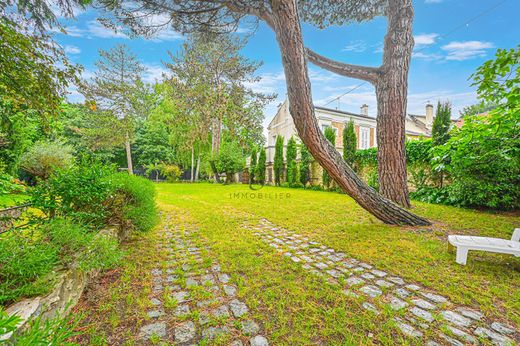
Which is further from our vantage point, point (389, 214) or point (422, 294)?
point (389, 214)

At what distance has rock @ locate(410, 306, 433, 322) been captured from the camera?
162cm

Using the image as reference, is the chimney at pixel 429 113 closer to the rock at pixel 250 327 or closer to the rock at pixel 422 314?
the rock at pixel 422 314

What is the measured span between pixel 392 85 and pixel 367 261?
4.34 m

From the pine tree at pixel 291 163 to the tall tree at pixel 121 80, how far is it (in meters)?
14.4

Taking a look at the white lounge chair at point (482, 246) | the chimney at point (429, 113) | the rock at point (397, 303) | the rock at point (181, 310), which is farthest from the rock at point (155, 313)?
the chimney at point (429, 113)

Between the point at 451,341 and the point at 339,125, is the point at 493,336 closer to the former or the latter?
the point at 451,341

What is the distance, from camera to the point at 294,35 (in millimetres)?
3398

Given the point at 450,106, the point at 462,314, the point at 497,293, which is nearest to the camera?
the point at 462,314

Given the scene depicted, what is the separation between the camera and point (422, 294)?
76.8 inches

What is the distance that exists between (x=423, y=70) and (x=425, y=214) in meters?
6.37

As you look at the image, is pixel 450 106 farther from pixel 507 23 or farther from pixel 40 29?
pixel 40 29

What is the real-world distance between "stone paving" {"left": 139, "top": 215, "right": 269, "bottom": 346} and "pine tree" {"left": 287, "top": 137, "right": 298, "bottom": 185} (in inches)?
459

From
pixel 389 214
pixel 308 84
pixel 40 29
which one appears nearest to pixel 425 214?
pixel 389 214

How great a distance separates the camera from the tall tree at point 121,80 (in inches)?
708
